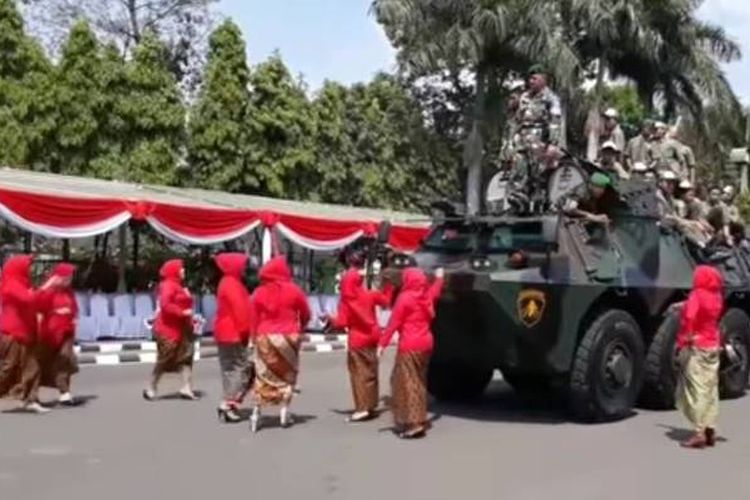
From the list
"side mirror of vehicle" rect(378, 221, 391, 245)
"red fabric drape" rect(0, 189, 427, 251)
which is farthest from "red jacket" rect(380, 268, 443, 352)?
"red fabric drape" rect(0, 189, 427, 251)

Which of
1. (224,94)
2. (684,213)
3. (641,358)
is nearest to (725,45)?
(224,94)

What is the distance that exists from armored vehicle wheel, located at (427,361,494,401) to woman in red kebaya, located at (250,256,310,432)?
240cm

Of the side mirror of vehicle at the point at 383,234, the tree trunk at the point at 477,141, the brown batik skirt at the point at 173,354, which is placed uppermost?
the tree trunk at the point at 477,141

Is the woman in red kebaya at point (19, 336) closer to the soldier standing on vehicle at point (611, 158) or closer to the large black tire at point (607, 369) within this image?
the large black tire at point (607, 369)

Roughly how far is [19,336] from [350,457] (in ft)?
12.2

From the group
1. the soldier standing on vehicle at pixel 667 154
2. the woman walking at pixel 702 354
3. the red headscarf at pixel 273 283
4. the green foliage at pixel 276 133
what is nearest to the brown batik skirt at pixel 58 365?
the red headscarf at pixel 273 283

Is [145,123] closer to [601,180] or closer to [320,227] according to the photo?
[320,227]

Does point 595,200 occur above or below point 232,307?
above

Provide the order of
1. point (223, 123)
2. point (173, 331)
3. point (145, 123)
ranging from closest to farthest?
point (173, 331)
point (145, 123)
point (223, 123)

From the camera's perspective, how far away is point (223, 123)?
2825 centimetres

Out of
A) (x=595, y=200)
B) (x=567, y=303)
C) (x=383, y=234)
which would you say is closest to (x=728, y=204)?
(x=595, y=200)

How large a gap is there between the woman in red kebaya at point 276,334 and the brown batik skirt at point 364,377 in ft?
2.31

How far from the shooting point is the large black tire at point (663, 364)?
11.3 meters

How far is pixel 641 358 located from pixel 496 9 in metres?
18.3
